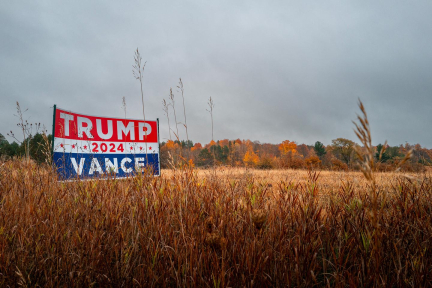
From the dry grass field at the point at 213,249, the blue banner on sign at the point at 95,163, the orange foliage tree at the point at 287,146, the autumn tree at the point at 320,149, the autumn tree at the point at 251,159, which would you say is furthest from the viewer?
the orange foliage tree at the point at 287,146

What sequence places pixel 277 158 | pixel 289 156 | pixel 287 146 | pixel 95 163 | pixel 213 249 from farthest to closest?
pixel 287 146 → pixel 277 158 → pixel 289 156 → pixel 95 163 → pixel 213 249

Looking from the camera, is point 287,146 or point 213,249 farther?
point 287,146

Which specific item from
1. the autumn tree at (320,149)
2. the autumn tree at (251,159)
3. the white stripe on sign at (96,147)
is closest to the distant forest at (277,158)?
the autumn tree at (320,149)

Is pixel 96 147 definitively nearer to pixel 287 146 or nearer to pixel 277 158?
pixel 277 158

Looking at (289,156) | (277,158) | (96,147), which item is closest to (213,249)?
(96,147)

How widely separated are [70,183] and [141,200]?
180 cm

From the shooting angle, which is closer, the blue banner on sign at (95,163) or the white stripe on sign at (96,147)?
the blue banner on sign at (95,163)

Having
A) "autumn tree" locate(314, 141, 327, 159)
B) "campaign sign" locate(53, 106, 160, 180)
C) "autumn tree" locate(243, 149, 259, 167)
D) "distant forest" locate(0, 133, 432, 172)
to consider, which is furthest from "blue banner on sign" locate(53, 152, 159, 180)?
"autumn tree" locate(314, 141, 327, 159)

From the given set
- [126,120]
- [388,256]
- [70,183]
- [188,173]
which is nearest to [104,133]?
[126,120]

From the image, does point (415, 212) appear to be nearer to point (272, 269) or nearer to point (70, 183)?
point (272, 269)

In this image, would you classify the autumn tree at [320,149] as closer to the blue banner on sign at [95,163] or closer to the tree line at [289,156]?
the tree line at [289,156]

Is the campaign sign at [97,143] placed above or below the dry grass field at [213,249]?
above

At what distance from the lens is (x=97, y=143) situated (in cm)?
792

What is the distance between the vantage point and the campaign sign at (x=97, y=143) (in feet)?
21.8
